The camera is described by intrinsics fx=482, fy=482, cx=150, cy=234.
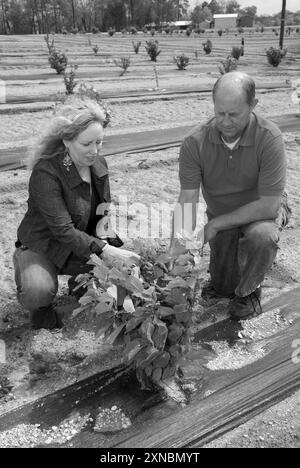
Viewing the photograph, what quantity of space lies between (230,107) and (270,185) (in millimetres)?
493

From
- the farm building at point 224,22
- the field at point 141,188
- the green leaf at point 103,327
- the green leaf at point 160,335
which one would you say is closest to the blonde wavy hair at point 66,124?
the field at point 141,188

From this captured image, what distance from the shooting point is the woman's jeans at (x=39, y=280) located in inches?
100

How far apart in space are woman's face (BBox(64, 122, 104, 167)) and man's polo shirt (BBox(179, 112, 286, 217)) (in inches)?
20.2

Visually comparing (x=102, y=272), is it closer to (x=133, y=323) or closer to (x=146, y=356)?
(x=133, y=323)

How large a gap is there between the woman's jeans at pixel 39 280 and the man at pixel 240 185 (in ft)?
2.25

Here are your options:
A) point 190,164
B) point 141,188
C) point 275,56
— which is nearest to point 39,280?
point 190,164

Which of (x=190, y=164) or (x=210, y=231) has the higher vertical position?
(x=190, y=164)

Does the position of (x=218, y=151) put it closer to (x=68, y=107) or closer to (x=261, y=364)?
(x=68, y=107)

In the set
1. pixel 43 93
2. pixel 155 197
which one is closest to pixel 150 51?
pixel 43 93

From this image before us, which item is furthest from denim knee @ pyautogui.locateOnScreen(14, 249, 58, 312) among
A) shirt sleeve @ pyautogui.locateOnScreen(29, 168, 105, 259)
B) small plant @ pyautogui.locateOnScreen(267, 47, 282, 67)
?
small plant @ pyautogui.locateOnScreen(267, 47, 282, 67)

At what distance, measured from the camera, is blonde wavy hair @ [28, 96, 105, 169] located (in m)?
2.36

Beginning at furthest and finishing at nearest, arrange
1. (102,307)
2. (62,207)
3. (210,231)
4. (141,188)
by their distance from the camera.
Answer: (141,188) < (210,231) < (62,207) < (102,307)

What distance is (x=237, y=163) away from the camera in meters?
2.62

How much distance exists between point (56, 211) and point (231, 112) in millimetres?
1015
